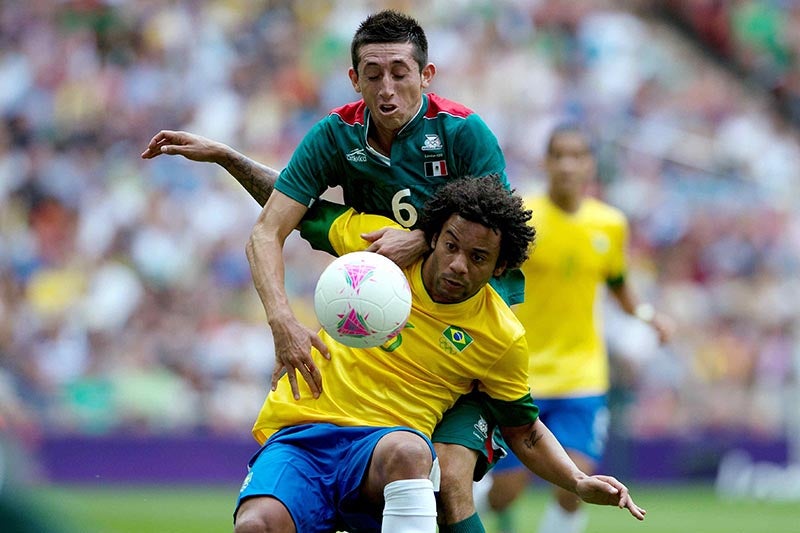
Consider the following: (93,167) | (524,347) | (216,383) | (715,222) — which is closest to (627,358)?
(715,222)

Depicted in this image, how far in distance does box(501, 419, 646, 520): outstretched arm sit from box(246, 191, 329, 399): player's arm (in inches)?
37.2

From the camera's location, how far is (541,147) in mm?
16094

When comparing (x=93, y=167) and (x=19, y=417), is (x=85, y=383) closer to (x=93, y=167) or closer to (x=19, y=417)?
(x=19, y=417)

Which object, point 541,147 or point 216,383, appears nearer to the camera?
point 216,383

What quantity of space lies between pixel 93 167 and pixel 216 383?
11.1ft

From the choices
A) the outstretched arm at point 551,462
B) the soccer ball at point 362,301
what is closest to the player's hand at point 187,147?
the soccer ball at point 362,301

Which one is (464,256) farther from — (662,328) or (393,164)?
(662,328)

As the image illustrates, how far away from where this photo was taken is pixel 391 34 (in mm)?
5684

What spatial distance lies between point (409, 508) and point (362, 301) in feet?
2.60

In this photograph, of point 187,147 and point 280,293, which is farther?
point 187,147

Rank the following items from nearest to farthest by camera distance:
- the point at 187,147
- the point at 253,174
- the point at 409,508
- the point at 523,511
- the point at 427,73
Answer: the point at 409,508 < the point at 427,73 < the point at 187,147 < the point at 253,174 < the point at 523,511

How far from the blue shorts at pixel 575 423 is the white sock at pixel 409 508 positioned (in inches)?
136

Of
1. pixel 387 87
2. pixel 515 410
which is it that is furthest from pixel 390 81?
pixel 515 410

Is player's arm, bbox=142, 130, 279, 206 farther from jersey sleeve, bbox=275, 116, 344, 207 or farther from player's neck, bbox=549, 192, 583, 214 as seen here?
player's neck, bbox=549, 192, 583, 214
